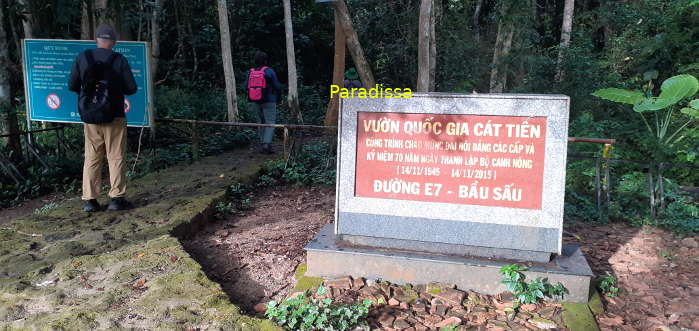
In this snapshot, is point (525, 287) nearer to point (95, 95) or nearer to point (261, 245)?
point (261, 245)

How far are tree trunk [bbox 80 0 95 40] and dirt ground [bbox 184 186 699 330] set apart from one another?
4.77 m

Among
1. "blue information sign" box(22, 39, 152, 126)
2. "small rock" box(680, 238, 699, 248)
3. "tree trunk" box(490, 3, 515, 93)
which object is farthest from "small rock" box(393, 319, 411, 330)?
"tree trunk" box(490, 3, 515, 93)

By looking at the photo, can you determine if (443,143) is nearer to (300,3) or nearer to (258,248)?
(258,248)

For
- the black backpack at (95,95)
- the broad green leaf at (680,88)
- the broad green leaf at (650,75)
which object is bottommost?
the black backpack at (95,95)

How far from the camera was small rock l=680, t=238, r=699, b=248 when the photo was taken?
523cm

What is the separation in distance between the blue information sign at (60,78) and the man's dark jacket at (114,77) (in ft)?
5.24

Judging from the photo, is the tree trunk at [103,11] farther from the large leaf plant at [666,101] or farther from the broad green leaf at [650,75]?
the broad green leaf at [650,75]

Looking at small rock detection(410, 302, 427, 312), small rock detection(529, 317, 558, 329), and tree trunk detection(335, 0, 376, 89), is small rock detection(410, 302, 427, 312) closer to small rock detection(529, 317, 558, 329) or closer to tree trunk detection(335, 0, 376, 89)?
small rock detection(529, 317, 558, 329)

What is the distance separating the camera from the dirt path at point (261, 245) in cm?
422

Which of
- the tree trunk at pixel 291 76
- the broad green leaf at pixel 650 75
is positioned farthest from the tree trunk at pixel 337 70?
the broad green leaf at pixel 650 75

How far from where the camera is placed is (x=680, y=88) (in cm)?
828

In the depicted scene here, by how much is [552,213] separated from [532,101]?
83cm

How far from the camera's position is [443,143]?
4.15 meters

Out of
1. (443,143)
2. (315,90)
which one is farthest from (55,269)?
(315,90)
